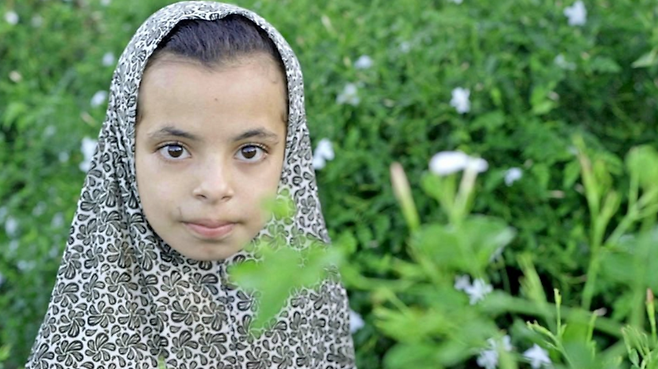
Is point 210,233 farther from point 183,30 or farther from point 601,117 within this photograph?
point 601,117

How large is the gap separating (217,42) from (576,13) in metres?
1.27

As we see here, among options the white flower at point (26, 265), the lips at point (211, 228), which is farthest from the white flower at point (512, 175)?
the white flower at point (26, 265)

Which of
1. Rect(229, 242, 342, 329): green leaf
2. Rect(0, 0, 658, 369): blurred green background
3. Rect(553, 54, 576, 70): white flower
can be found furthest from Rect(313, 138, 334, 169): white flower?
Rect(229, 242, 342, 329): green leaf

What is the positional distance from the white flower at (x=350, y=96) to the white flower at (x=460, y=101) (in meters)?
0.24

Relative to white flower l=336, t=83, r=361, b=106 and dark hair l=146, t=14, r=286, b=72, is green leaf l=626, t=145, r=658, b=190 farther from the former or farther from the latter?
white flower l=336, t=83, r=361, b=106

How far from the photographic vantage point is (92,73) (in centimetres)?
334

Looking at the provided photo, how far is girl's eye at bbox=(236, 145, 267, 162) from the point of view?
1778mm

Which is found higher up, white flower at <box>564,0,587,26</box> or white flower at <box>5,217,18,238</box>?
white flower at <box>5,217,18,238</box>

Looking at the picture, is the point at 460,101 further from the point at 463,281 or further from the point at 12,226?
the point at 12,226

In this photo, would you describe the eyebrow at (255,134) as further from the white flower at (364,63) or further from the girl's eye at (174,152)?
the white flower at (364,63)

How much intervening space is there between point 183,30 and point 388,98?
1013mm

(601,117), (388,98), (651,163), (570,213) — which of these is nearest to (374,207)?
(388,98)

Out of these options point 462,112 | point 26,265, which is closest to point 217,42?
point 462,112

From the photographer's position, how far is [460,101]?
8.73ft
